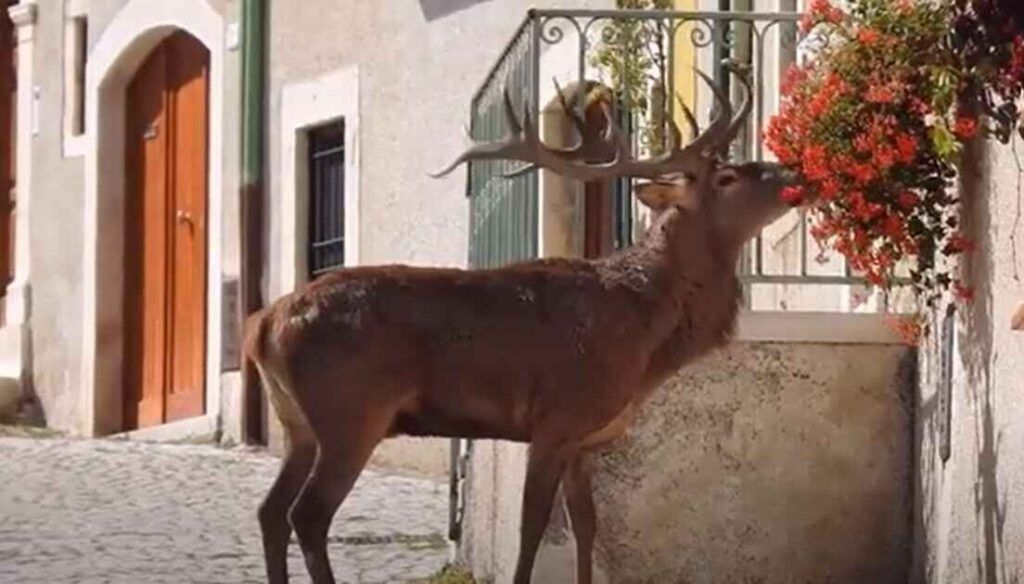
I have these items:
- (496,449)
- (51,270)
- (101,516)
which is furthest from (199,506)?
(51,270)

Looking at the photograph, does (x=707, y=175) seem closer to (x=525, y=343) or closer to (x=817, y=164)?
(x=817, y=164)

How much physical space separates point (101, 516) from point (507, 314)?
5188mm

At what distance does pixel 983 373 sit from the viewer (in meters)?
8.57

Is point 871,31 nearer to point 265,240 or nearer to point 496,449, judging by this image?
point 496,449

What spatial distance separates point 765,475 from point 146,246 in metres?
11.0

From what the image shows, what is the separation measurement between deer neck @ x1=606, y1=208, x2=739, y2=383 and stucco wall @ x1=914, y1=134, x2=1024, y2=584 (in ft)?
2.54

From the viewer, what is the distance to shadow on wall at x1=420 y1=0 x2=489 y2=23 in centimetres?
1589

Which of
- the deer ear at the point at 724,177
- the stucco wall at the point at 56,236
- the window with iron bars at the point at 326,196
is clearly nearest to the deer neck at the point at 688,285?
the deer ear at the point at 724,177

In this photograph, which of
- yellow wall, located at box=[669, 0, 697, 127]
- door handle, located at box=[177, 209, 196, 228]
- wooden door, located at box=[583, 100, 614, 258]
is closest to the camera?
yellow wall, located at box=[669, 0, 697, 127]

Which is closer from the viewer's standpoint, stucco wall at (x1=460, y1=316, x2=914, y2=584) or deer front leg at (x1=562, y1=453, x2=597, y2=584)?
deer front leg at (x1=562, y1=453, x2=597, y2=584)

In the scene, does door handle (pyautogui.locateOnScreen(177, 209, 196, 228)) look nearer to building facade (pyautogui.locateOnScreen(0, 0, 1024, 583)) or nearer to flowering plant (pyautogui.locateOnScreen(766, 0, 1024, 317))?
building facade (pyautogui.locateOnScreen(0, 0, 1024, 583))

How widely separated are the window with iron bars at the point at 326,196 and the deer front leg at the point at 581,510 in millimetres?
8710

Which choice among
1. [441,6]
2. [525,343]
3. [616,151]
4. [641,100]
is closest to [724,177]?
[616,151]

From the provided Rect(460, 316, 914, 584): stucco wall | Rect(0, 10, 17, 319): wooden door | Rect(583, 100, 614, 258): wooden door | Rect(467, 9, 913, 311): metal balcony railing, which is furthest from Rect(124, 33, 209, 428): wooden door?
Rect(460, 316, 914, 584): stucco wall
